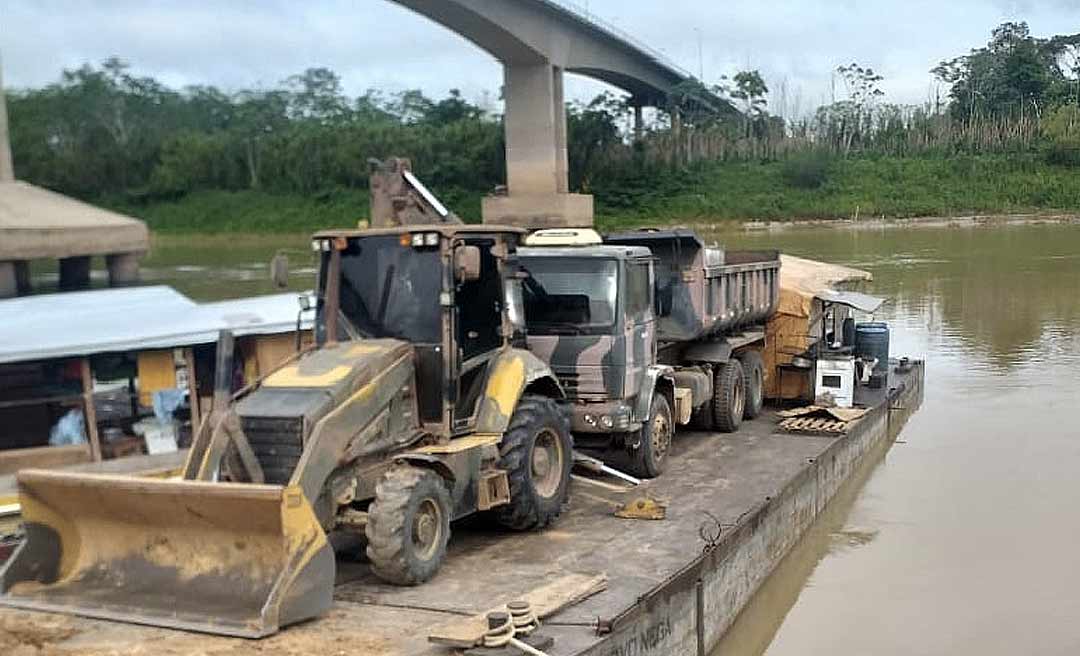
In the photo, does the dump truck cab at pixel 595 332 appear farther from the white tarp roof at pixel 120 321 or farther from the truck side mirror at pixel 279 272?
the truck side mirror at pixel 279 272

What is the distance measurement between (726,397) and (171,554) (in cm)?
657

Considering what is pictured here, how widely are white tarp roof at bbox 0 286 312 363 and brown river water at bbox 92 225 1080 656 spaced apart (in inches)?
116

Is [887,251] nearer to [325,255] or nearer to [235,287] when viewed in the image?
[235,287]

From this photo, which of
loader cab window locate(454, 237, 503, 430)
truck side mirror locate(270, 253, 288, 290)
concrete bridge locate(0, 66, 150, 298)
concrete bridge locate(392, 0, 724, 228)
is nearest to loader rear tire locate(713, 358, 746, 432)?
loader cab window locate(454, 237, 503, 430)

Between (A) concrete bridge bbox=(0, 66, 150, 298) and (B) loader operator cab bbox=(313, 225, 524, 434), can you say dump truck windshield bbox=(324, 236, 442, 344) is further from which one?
(A) concrete bridge bbox=(0, 66, 150, 298)

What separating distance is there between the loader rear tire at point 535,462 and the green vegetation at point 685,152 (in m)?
6.28

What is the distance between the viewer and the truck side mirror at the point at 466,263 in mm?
6539

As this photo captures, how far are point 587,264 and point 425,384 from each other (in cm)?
240

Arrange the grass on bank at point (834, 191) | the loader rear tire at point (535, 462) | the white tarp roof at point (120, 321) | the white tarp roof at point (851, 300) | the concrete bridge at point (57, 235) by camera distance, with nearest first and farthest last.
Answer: the loader rear tire at point (535, 462)
the concrete bridge at point (57, 235)
the white tarp roof at point (120, 321)
the white tarp roof at point (851, 300)
the grass on bank at point (834, 191)

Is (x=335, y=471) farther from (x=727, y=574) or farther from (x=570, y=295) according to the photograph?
(x=570, y=295)

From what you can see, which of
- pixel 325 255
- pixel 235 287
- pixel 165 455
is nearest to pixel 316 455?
pixel 325 255

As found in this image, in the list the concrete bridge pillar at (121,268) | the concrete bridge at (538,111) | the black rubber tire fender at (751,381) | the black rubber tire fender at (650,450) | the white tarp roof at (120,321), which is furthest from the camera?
the concrete bridge at (538,111)

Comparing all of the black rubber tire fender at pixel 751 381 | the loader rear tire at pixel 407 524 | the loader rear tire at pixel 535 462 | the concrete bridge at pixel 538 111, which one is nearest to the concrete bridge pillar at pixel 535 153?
the concrete bridge at pixel 538 111

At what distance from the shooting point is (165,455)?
950cm
